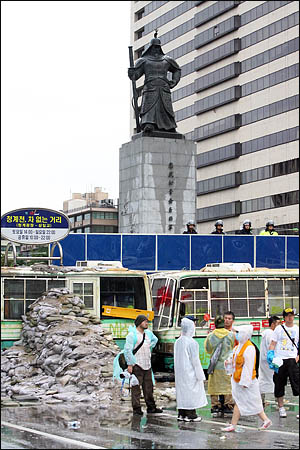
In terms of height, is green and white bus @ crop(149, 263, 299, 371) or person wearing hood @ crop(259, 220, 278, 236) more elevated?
person wearing hood @ crop(259, 220, 278, 236)

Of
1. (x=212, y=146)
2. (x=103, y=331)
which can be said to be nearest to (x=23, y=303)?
(x=103, y=331)

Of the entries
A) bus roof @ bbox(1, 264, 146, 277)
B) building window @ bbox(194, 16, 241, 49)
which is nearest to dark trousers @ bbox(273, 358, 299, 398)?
bus roof @ bbox(1, 264, 146, 277)

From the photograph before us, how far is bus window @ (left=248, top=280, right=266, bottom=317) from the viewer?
73.0 ft

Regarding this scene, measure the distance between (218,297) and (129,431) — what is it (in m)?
9.38

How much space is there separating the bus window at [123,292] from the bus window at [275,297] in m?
3.05

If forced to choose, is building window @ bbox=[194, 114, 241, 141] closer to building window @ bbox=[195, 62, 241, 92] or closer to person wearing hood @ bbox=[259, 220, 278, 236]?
building window @ bbox=[195, 62, 241, 92]

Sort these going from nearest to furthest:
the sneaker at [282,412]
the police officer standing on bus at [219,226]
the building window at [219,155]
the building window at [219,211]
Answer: the sneaker at [282,412], the police officer standing on bus at [219,226], the building window at [219,155], the building window at [219,211]

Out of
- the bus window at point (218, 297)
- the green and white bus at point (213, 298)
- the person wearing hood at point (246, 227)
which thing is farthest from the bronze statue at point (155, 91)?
the bus window at point (218, 297)

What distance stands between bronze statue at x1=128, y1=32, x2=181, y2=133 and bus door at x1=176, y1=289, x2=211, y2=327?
13.3 meters

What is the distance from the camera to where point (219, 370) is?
15234 mm

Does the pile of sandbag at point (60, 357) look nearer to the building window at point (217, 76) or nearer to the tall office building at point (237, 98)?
the tall office building at point (237, 98)

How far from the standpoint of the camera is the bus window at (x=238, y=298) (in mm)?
22125

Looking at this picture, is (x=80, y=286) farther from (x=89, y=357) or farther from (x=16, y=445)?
(x=16, y=445)

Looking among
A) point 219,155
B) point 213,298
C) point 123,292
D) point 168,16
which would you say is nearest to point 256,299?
point 213,298
